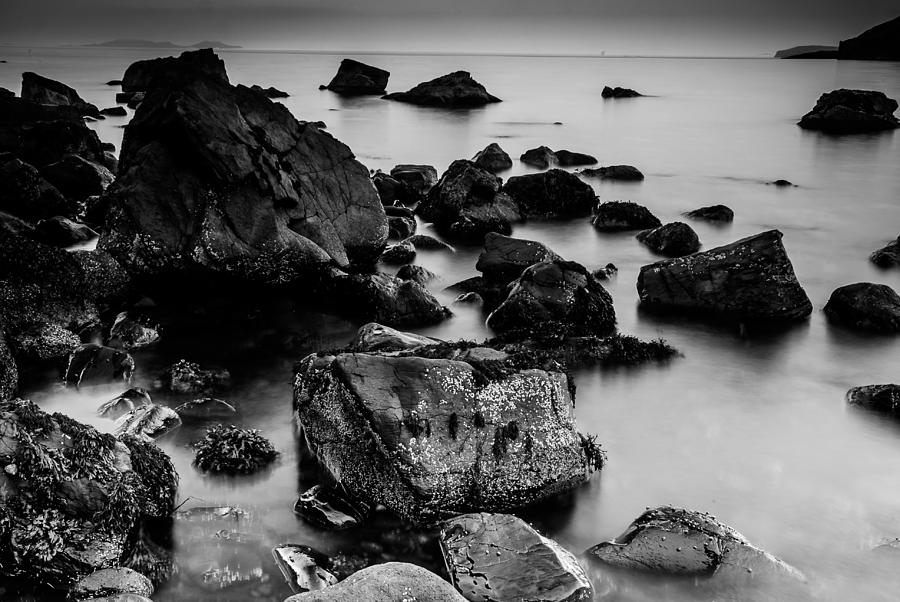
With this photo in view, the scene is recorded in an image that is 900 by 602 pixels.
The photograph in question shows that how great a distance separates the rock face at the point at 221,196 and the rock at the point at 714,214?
12.0 metres

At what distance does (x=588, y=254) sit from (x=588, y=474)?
1179cm

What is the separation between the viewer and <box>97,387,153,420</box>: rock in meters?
10.9

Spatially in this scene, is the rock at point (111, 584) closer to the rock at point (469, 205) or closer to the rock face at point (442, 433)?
the rock face at point (442, 433)

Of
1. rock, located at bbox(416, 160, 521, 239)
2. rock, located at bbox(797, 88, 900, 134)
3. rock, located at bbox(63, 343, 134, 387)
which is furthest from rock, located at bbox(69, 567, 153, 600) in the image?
rock, located at bbox(797, 88, 900, 134)

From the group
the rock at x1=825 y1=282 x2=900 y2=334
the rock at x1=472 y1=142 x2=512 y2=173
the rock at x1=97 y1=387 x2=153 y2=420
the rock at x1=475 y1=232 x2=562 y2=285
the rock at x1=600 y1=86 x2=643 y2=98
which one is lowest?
the rock at x1=97 y1=387 x2=153 y2=420

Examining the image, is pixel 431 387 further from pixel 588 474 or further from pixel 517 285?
pixel 517 285

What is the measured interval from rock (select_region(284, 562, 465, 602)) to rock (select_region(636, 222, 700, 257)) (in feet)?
51.2

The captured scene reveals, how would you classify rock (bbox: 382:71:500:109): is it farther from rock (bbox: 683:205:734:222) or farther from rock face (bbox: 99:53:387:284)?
rock face (bbox: 99:53:387:284)

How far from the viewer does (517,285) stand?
14.9 meters

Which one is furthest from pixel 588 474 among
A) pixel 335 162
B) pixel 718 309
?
pixel 335 162

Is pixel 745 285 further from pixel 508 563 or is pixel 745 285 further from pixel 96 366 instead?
pixel 96 366

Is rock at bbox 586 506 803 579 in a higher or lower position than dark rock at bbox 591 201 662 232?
lower

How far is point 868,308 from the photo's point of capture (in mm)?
15148

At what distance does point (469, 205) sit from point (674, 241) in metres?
5.89
